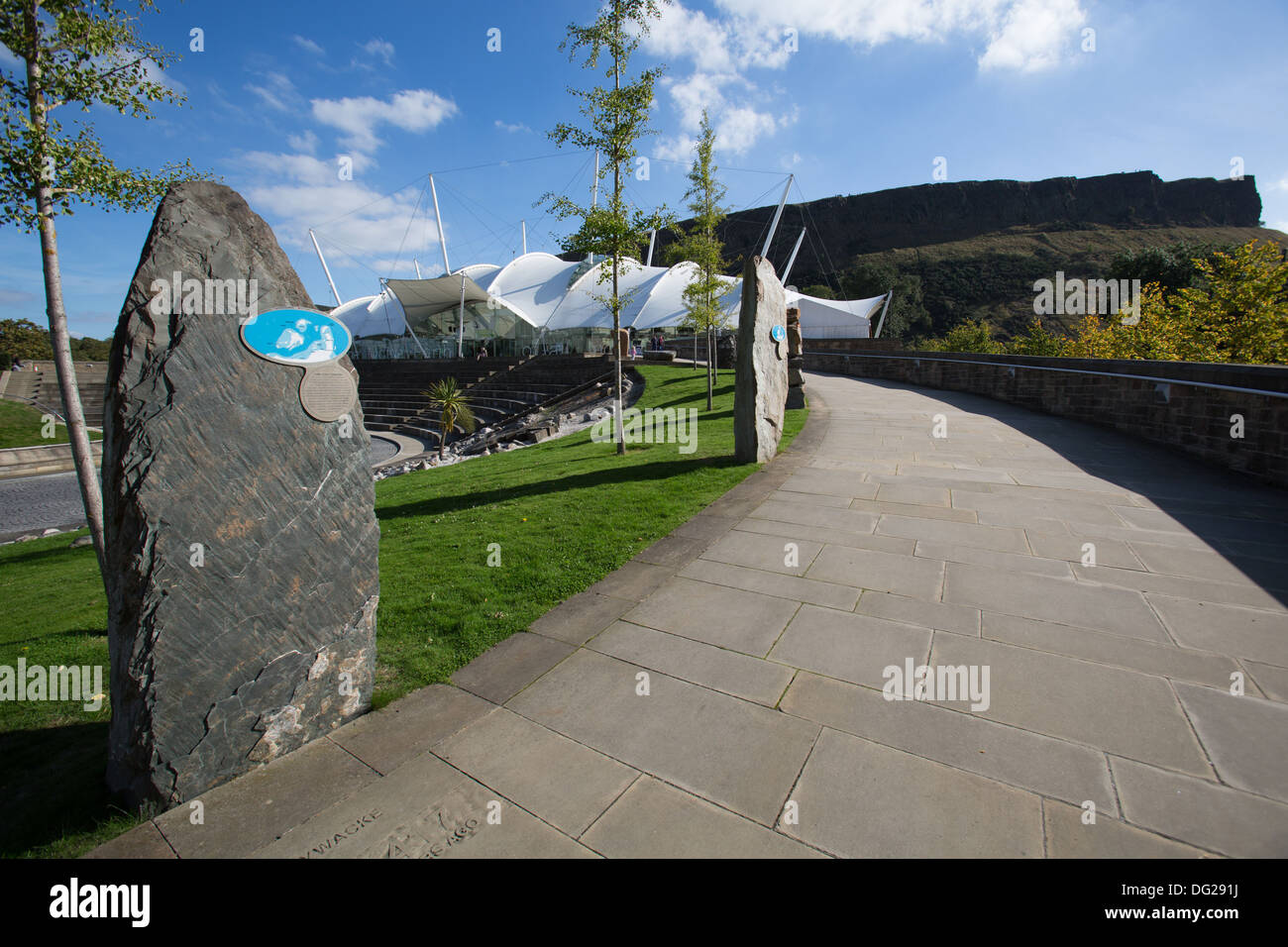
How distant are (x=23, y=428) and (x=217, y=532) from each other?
33465 millimetres

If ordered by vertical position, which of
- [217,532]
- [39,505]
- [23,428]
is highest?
[23,428]

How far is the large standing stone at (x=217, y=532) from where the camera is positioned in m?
2.28

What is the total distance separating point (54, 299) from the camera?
4.47 meters

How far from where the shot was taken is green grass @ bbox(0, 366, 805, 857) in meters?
2.65

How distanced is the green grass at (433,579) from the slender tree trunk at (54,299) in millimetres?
1369

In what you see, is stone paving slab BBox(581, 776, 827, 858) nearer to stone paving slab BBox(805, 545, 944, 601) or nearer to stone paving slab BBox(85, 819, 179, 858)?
stone paving slab BBox(85, 819, 179, 858)

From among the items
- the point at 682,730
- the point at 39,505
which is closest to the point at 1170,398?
the point at 682,730

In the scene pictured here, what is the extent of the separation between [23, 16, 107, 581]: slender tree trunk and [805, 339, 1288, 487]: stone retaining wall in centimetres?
1267

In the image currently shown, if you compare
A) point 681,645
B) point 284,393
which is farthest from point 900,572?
point 284,393

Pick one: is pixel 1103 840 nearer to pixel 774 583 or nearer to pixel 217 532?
pixel 774 583

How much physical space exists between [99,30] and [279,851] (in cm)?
671

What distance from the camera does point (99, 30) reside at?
4.59 meters

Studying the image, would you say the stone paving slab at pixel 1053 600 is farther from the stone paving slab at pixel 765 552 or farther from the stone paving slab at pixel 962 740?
the stone paving slab at pixel 962 740
